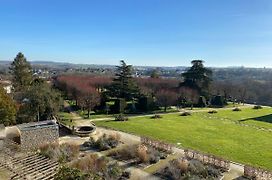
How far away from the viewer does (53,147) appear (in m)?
20.4

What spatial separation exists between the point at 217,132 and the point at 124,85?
63.1ft

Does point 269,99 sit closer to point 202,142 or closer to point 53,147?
point 202,142

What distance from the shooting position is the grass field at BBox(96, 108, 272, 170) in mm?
21766

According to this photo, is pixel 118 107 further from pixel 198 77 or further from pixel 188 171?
pixel 188 171

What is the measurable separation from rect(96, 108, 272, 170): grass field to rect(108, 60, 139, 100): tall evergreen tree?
8.88 meters

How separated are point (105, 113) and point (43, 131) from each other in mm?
15834

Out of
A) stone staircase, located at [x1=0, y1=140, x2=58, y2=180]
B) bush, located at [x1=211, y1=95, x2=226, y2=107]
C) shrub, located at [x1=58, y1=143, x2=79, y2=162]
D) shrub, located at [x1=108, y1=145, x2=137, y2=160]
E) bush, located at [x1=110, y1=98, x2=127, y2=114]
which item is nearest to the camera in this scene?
stone staircase, located at [x1=0, y1=140, x2=58, y2=180]

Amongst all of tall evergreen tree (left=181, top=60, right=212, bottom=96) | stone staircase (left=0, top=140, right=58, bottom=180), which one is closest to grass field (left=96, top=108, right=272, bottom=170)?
tall evergreen tree (left=181, top=60, right=212, bottom=96)

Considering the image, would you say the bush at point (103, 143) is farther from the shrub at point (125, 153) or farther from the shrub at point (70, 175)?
the shrub at point (70, 175)

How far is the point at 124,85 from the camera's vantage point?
4397cm

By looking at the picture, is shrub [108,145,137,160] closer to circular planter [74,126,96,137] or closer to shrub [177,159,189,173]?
shrub [177,159,189,173]

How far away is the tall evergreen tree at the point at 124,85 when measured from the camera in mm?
43344

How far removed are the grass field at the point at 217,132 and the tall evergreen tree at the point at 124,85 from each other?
888 cm

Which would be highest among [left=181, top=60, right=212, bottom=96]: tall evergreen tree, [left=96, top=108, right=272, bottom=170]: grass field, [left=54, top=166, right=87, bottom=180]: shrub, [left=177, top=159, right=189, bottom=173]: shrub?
[left=181, top=60, right=212, bottom=96]: tall evergreen tree
